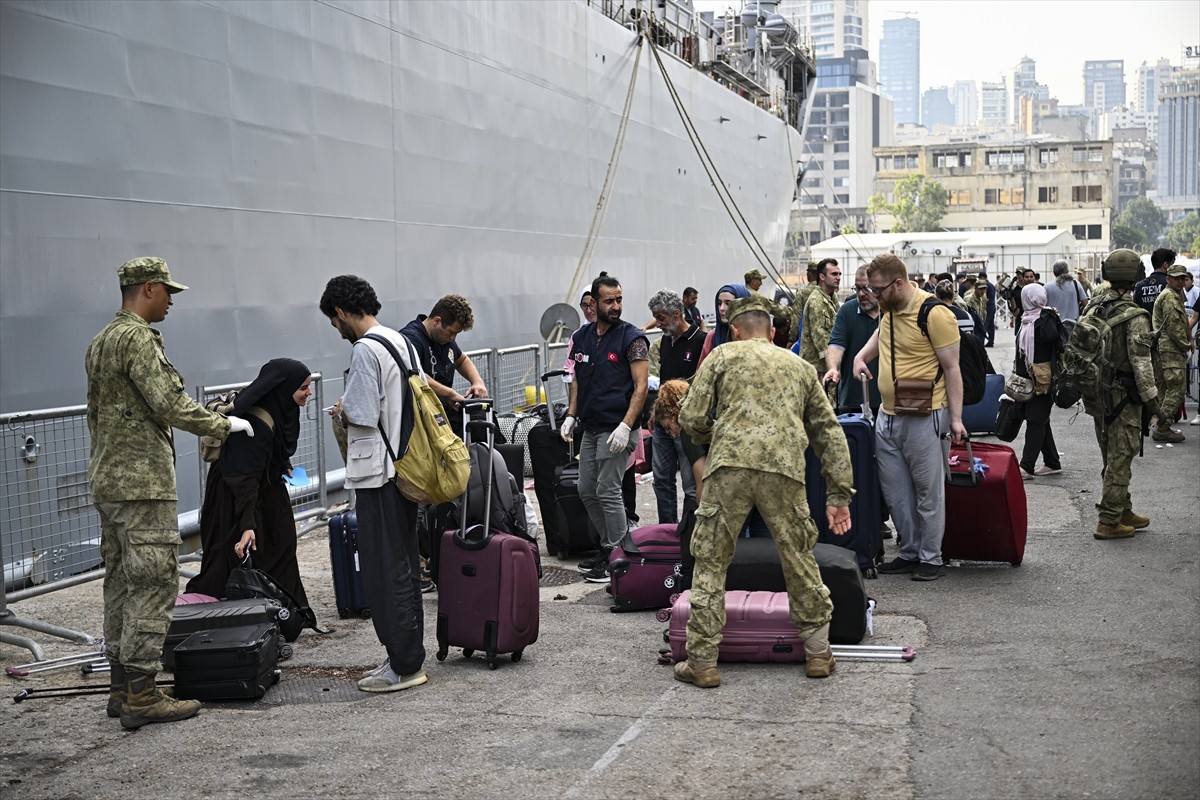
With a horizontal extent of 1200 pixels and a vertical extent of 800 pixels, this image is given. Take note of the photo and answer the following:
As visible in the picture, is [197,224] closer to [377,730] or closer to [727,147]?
[377,730]

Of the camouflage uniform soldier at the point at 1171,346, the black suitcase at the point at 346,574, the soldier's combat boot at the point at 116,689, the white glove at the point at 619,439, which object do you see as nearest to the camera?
the soldier's combat boot at the point at 116,689

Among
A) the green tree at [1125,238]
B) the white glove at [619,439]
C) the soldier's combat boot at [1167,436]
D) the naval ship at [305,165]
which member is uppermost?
the green tree at [1125,238]

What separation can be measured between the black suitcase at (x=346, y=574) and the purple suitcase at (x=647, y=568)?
1.46m

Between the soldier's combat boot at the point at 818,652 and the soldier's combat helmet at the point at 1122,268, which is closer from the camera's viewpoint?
the soldier's combat boot at the point at 818,652

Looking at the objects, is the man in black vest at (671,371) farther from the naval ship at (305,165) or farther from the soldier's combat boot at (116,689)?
the naval ship at (305,165)

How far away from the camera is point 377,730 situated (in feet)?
17.1

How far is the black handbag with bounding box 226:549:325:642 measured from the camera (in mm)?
6512

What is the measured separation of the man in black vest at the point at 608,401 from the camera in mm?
7777

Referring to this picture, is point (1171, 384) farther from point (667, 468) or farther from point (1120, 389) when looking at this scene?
point (667, 468)

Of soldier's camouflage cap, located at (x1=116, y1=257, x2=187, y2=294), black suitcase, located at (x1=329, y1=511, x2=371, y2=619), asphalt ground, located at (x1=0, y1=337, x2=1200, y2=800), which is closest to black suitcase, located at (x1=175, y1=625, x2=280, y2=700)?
asphalt ground, located at (x1=0, y1=337, x2=1200, y2=800)

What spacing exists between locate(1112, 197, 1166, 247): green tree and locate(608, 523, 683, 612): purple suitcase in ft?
582

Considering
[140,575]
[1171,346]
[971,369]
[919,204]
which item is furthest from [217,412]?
[919,204]

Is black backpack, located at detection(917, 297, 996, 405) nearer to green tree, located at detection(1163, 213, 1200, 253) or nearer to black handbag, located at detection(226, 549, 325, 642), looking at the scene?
black handbag, located at detection(226, 549, 325, 642)

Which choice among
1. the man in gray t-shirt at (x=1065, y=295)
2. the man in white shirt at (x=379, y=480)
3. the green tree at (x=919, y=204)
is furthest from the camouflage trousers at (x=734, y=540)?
the green tree at (x=919, y=204)
